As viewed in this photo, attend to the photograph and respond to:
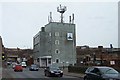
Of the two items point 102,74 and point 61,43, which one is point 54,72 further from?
point 61,43

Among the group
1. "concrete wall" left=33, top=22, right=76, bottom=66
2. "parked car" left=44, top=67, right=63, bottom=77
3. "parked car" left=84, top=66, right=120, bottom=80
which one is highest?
"concrete wall" left=33, top=22, right=76, bottom=66

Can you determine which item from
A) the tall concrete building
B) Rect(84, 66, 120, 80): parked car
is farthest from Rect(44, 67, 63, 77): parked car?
the tall concrete building

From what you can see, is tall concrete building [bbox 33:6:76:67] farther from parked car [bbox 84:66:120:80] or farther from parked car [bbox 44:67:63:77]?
parked car [bbox 84:66:120:80]

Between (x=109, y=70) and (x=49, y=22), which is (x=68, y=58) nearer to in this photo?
(x=49, y=22)

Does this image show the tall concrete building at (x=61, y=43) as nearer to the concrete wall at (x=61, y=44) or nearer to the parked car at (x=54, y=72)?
the concrete wall at (x=61, y=44)

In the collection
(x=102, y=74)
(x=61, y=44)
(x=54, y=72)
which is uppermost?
(x=61, y=44)

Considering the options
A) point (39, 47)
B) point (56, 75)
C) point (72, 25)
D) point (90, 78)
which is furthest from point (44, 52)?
point (90, 78)

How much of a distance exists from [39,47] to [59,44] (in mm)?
12875

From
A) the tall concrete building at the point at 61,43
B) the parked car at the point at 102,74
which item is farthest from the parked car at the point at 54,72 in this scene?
the tall concrete building at the point at 61,43

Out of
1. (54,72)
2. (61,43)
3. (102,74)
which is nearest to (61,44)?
(61,43)

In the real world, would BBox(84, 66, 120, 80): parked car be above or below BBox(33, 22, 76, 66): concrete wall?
below

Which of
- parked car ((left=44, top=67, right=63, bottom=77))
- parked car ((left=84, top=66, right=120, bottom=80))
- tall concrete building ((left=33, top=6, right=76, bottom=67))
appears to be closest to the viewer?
parked car ((left=84, top=66, right=120, bottom=80))

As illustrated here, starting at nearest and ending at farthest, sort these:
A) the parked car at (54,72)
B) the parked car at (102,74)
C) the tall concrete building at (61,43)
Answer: the parked car at (102,74)
the parked car at (54,72)
the tall concrete building at (61,43)

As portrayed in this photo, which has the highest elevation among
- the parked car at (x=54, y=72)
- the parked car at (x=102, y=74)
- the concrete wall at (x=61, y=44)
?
the concrete wall at (x=61, y=44)
